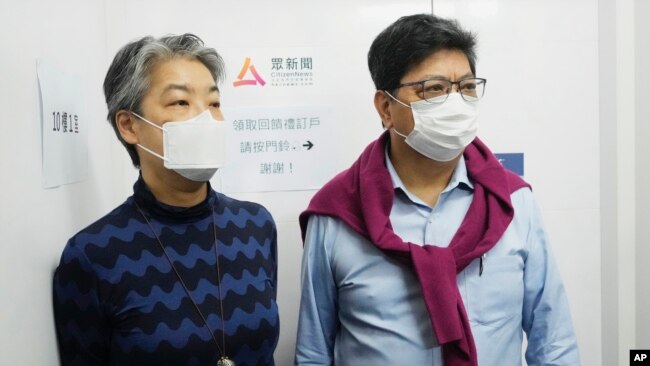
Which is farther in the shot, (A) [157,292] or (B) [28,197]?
(A) [157,292]

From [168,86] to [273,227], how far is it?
1.51 feet

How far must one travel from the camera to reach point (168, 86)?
124 cm

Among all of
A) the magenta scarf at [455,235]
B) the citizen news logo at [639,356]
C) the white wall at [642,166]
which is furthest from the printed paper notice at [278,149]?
the citizen news logo at [639,356]

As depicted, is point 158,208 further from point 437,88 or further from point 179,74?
point 437,88

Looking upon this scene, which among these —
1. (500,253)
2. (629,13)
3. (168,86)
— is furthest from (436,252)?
(629,13)

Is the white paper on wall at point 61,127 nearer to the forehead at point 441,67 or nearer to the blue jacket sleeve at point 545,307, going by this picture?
the forehead at point 441,67

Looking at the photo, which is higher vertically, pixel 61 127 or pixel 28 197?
pixel 61 127

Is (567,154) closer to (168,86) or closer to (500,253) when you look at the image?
(500,253)

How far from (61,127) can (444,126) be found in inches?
34.4

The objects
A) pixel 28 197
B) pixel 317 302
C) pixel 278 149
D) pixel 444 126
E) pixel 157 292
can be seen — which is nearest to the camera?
pixel 28 197

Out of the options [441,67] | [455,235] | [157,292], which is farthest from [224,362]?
[441,67]

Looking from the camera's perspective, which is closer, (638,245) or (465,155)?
(465,155)

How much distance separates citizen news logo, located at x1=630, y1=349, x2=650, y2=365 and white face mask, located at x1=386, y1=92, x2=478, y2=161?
3.92ft

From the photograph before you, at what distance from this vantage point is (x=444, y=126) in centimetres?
132
